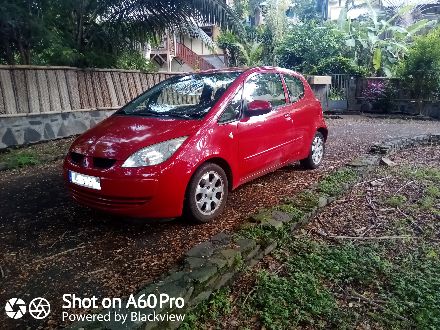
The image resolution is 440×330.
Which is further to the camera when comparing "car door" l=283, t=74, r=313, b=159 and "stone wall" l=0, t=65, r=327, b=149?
"stone wall" l=0, t=65, r=327, b=149

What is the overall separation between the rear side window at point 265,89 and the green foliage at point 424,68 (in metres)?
9.09

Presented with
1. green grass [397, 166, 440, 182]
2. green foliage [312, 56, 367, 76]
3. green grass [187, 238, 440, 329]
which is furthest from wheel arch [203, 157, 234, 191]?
green foliage [312, 56, 367, 76]

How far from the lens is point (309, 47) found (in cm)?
1523

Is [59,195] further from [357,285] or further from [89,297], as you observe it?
[357,285]

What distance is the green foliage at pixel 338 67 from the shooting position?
45.1ft

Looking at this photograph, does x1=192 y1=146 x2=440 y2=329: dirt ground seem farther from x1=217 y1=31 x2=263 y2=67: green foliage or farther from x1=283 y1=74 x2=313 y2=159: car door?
x1=217 y1=31 x2=263 y2=67: green foliage

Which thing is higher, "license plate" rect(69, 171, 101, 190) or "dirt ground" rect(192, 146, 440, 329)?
"license plate" rect(69, 171, 101, 190)

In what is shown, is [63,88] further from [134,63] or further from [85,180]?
[85,180]

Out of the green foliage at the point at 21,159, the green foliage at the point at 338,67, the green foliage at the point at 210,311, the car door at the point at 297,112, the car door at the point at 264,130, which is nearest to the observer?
the green foliage at the point at 210,311

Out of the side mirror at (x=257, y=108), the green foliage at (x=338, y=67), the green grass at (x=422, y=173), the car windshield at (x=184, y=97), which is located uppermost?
the green foliage at (x=338, y=67)

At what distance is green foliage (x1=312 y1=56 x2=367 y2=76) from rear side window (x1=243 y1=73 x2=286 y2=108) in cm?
1027

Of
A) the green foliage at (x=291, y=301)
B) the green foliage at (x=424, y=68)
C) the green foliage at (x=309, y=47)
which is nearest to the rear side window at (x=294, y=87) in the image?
the green foliage at (x=291, y=301)

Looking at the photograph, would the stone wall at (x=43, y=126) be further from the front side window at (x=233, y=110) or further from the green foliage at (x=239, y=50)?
the green foliage at (x=239, y=50)

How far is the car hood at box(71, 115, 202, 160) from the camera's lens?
3.26m
